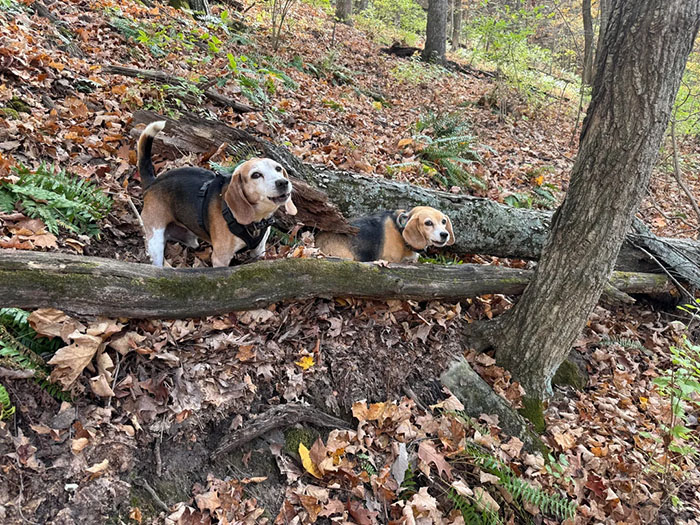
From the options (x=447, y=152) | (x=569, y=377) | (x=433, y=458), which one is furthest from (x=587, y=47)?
(x=433, y=458)

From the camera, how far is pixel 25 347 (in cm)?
278

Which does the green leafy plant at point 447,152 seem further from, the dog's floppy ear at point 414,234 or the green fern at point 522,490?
the green fern at point 522,490

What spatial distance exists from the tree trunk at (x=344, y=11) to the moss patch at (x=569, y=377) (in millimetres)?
17751

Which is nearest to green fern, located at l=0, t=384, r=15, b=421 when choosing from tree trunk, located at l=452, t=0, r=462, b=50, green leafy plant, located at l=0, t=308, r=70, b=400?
green leafy plant, located at l=0, t=308, r=70, b=400

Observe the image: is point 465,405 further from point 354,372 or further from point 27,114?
point 27,114

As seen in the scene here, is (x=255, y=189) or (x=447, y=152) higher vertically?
(x=447, y=152)

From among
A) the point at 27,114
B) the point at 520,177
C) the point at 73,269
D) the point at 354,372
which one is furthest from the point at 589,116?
the point at 27,114

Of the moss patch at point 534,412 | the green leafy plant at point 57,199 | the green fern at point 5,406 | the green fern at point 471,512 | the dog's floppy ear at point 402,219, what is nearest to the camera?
the green fern at point 5,406

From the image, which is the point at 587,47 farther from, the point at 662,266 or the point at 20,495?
the point at 20,495

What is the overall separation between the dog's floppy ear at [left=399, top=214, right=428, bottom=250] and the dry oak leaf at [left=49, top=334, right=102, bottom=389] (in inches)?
137

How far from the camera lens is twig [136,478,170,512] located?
2.70 m

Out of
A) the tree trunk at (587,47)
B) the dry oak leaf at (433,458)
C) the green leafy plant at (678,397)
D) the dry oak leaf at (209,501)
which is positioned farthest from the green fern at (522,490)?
the tree trunk at (587,47)

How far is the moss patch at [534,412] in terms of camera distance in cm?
441

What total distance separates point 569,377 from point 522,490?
6.92 feet
